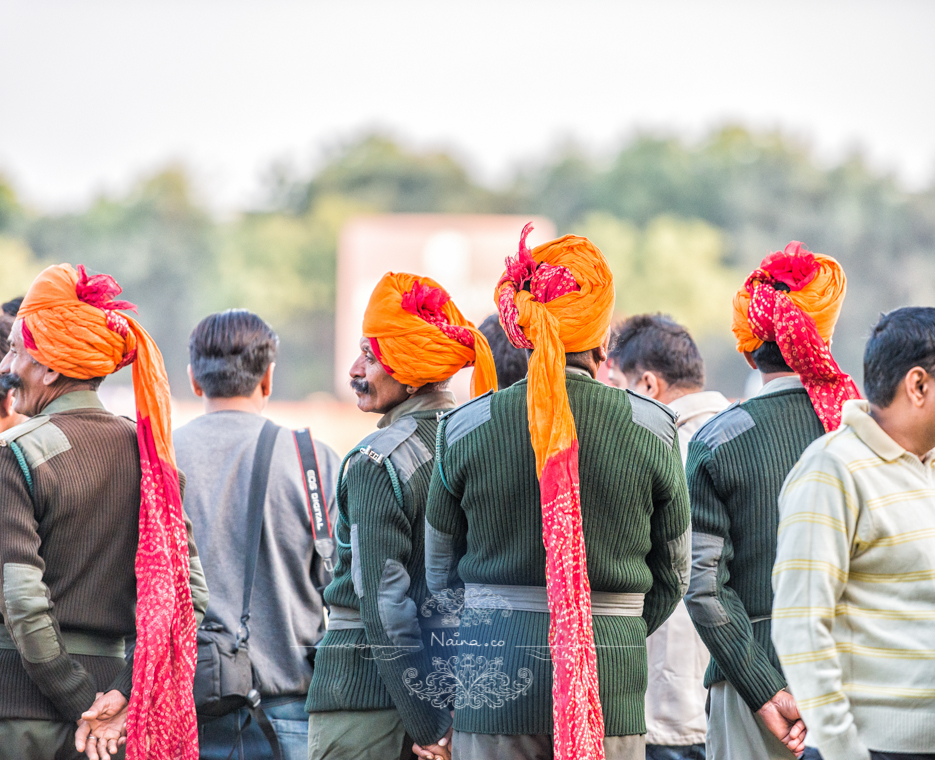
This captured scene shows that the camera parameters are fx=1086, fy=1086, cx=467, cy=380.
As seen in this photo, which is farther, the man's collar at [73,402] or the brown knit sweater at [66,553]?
the man's collar at [73,402]

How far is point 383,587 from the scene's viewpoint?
2650 mm

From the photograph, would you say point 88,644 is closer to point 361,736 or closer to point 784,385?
point 361,736

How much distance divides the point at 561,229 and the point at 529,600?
41.6 m

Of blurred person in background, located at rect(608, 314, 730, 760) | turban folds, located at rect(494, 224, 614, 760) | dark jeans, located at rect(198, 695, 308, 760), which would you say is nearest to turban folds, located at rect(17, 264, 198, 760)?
dark jeans, located at rect(198, 695, 308, 760)

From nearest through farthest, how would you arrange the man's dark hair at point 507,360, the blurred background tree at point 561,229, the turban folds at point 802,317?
the turban folds at point 802,317 < the man's dark hair at point 507,360 < the blurred background tree at point 561,229

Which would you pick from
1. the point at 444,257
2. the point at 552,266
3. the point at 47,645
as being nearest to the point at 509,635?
the point at 552,266

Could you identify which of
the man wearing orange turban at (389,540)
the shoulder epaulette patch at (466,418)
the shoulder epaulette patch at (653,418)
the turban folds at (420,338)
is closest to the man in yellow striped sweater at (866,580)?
the shoulder epaulette patch at (653,418)

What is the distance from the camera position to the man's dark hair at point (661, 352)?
3652mm

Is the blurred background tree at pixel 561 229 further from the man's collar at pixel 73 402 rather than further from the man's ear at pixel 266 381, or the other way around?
the man's collar at pixel 73 402

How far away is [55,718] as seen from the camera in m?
2.77

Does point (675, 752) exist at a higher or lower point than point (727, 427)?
lower

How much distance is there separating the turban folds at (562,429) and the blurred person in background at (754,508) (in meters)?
0.47

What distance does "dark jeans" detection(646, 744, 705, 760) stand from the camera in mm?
3484

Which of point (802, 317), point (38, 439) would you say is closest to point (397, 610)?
point (38, 439)
